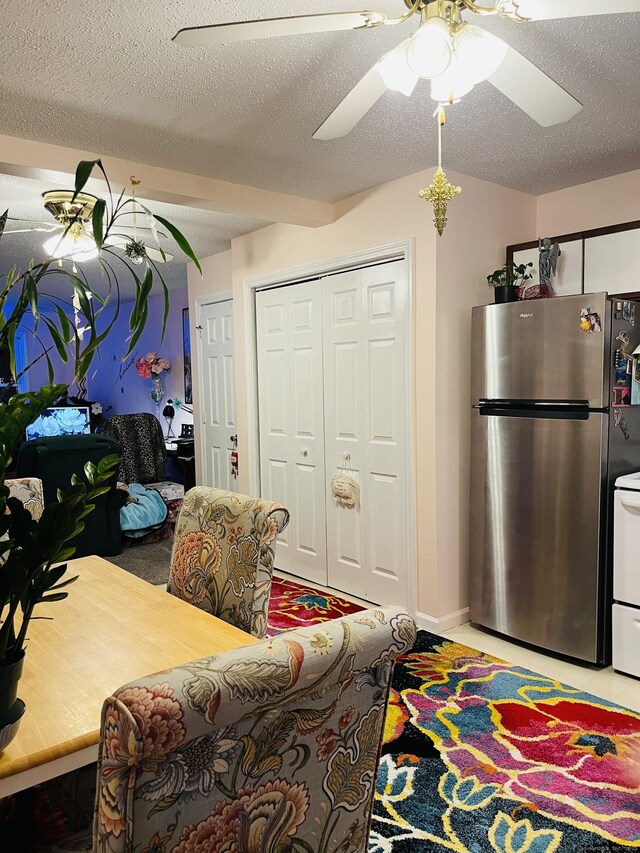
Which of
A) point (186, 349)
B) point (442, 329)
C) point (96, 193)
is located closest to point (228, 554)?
point (442, 329)

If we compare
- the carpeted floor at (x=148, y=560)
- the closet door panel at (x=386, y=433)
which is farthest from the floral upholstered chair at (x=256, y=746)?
the carpeted floor at (x=148, y=560)

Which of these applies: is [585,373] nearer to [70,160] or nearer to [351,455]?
[351,455]

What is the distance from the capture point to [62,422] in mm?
7715

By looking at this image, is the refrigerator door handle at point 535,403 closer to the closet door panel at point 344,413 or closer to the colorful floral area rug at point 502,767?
the closet door panel at point 344,413

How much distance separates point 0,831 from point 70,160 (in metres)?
2.57

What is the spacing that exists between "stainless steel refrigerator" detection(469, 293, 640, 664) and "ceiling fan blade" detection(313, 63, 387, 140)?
145cm

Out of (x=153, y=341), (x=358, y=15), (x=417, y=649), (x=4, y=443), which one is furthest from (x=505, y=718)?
(x=153, y=341)

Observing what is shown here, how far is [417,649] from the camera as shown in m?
3.11

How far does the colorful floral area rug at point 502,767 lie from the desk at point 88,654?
905 mm

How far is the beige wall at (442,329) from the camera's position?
324 cm

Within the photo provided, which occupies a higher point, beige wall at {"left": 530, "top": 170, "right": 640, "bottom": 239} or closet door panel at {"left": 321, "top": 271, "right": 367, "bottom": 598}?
beige wall at {"left": 530, "top": 170, "right": 640, "bottom": 239}

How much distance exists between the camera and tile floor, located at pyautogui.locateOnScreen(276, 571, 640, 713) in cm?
267

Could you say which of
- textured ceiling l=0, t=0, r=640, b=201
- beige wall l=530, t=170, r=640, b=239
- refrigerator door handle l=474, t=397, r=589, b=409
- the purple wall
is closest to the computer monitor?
the purple wall

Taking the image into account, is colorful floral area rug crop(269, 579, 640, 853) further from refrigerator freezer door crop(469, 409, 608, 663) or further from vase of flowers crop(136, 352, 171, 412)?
vase of flowers crop(136, 352, 171, 412)
